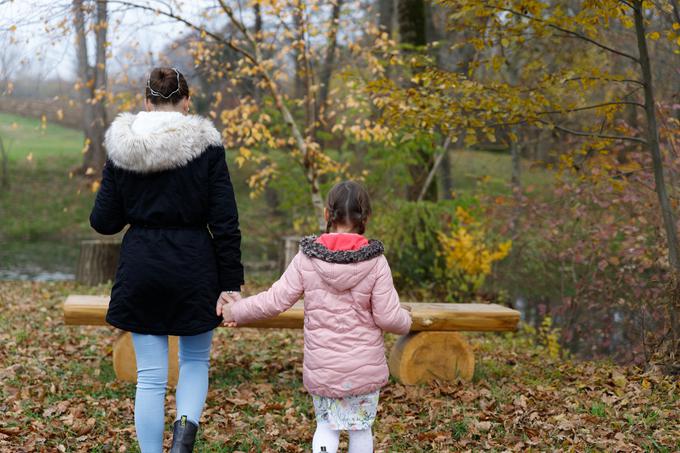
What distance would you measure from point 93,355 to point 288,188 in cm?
560

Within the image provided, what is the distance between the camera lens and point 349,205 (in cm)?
336

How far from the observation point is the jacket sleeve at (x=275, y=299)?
3.41 meters

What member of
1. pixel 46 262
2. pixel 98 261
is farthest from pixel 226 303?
pixel 46 262

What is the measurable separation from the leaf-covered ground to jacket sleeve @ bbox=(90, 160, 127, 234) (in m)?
1.46

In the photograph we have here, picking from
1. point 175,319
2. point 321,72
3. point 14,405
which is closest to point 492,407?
point 175,319

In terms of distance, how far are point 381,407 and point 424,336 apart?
79cm

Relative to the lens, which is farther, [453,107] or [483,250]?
[483,250]

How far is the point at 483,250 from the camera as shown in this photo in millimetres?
10352

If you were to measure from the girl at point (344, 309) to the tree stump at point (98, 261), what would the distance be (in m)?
8.73

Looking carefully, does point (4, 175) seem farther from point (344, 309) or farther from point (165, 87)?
point (344, 309)

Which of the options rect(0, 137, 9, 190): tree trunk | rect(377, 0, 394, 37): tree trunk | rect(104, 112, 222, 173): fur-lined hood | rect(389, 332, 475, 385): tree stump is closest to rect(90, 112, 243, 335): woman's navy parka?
rect(104, 112, 222, 173): fur-lined hood

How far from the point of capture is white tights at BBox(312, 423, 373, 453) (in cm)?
344

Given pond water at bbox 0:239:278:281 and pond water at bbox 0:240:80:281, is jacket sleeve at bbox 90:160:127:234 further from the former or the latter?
pond water at bbox 0:240:80:281

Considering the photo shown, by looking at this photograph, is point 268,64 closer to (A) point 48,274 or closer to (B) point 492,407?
(B) point 492,407
